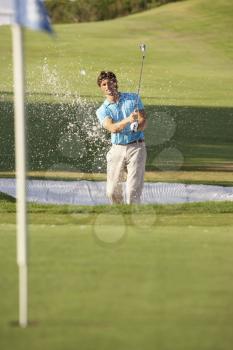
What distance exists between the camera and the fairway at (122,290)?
4902 millimetres

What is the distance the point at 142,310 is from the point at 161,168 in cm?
1301

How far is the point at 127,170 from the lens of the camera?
40.4 feet

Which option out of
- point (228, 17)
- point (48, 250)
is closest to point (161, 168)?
point (48, 250)

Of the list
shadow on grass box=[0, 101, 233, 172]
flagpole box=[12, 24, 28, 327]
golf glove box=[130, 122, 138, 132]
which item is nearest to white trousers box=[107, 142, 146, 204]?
golf glove box=[130, 122, 138, 132]

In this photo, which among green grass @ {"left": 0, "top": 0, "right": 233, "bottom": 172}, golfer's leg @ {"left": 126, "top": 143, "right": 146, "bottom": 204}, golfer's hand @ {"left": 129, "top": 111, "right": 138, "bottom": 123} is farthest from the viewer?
green grass @ {"left": 0, "top": 0, "right": 233, "bottom": 172}

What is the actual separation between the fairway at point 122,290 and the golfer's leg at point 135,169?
389cm

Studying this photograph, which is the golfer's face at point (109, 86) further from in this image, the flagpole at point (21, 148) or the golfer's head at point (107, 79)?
the flagpole at point (21, 148)

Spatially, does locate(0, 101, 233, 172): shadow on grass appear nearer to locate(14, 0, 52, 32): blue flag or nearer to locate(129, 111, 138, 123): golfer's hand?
locate(129, 111, 138, 123): golfer's hand

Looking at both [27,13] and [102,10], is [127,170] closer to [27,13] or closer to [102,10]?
[27,13]

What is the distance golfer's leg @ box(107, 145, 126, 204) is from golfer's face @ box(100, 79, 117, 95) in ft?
1.88

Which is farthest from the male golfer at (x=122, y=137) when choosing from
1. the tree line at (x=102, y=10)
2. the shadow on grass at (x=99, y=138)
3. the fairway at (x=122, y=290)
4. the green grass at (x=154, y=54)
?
the tree line at (x=102, y=10)

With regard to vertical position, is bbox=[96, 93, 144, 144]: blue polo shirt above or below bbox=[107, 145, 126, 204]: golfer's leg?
above

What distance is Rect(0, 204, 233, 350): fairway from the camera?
16.1ft

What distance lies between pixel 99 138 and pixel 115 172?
1043 cm
